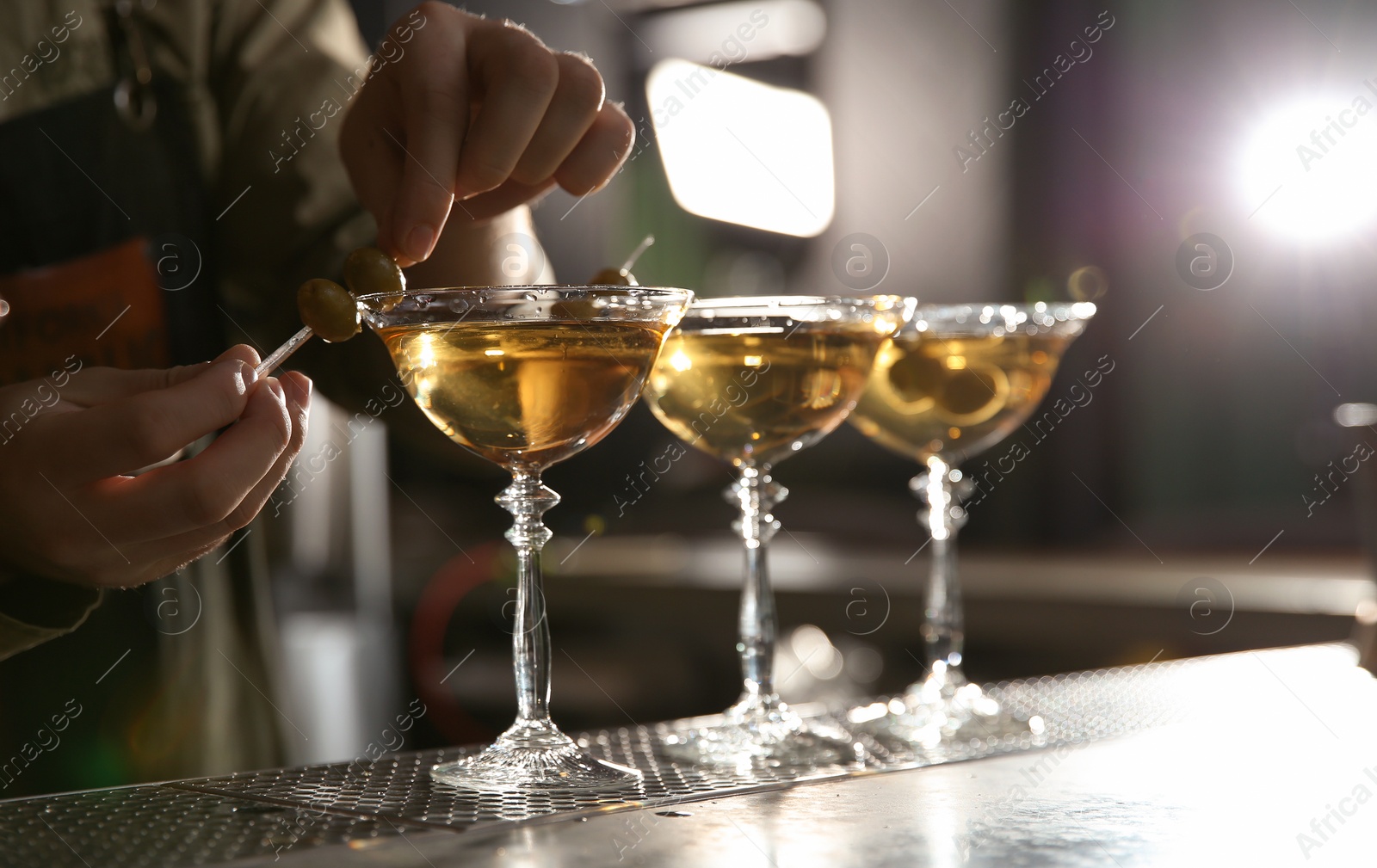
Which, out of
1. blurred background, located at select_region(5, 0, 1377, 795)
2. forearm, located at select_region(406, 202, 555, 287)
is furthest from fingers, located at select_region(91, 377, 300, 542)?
blurred background, located at select_region(5, 0, 1377, 795)

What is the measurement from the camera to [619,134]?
0.89 metres

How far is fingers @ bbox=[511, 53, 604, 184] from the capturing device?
844 millimetres

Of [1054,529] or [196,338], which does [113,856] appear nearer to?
[196,338]

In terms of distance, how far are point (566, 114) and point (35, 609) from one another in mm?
474

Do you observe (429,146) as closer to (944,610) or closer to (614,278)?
(614,278)

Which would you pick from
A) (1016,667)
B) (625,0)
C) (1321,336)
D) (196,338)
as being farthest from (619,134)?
(625,0)

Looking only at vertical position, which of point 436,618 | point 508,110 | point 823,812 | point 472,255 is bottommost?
point 823,812

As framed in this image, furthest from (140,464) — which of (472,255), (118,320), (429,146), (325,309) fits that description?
(118,320)

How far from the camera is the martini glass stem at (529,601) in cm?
72

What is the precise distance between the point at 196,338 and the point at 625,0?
3256 millimetres

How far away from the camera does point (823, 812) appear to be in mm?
656

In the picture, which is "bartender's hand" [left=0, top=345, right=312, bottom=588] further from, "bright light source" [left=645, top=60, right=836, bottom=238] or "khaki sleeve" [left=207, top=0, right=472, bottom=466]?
"bright light source" [left=645, top=60, right=836, bottom=238]

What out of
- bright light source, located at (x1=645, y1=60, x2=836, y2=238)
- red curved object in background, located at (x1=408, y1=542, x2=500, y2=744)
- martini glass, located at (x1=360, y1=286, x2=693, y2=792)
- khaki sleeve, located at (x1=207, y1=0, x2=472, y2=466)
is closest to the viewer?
martini glass, located at (x1=360, y1=286, x2=693, y2=792)

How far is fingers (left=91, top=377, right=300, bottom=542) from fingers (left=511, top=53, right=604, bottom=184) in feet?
0.86
